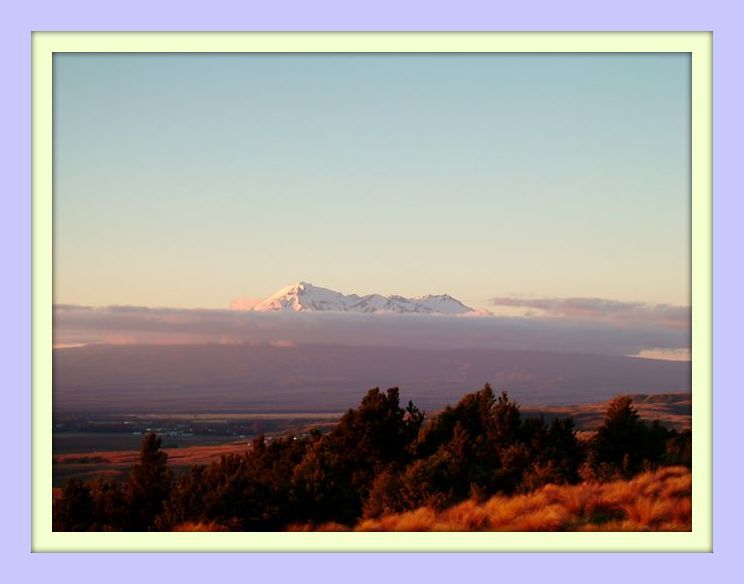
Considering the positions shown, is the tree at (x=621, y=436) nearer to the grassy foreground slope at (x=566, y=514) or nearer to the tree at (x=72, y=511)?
the grassy foreground slope at (x=566, y=514)

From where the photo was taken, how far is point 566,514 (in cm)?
1128

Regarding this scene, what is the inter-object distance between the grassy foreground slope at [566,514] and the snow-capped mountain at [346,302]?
3173 millimetres

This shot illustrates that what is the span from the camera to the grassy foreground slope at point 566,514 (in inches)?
444

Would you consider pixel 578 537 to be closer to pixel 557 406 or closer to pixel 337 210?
pixel 557 406

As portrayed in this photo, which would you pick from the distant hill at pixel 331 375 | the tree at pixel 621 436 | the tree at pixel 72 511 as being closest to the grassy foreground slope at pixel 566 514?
the tree at pixel 621 436

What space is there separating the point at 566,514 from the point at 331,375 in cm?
400

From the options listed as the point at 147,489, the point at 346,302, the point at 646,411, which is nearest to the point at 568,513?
the point at 646,411

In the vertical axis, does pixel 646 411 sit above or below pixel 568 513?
above

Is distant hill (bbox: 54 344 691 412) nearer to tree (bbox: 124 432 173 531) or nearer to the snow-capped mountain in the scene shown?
the snow-capped mountain

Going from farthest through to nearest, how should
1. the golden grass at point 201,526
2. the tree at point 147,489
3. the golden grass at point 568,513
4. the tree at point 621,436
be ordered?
the tree at point 621,436 → the tree at point 147,489 → the golden grass at point 201,526 → the golden grass at point 568,513

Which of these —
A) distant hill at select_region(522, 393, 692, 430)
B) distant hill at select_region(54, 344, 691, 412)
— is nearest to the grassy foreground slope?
distant hill at select_region(522, 393, 692, 430)

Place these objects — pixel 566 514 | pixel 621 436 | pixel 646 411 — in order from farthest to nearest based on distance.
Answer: pixel 646 411 → pixel 621 436 → pixel 566 514

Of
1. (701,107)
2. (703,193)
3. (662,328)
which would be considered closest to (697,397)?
(662,328)

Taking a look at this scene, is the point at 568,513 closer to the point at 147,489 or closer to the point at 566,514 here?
the point at 566,514
